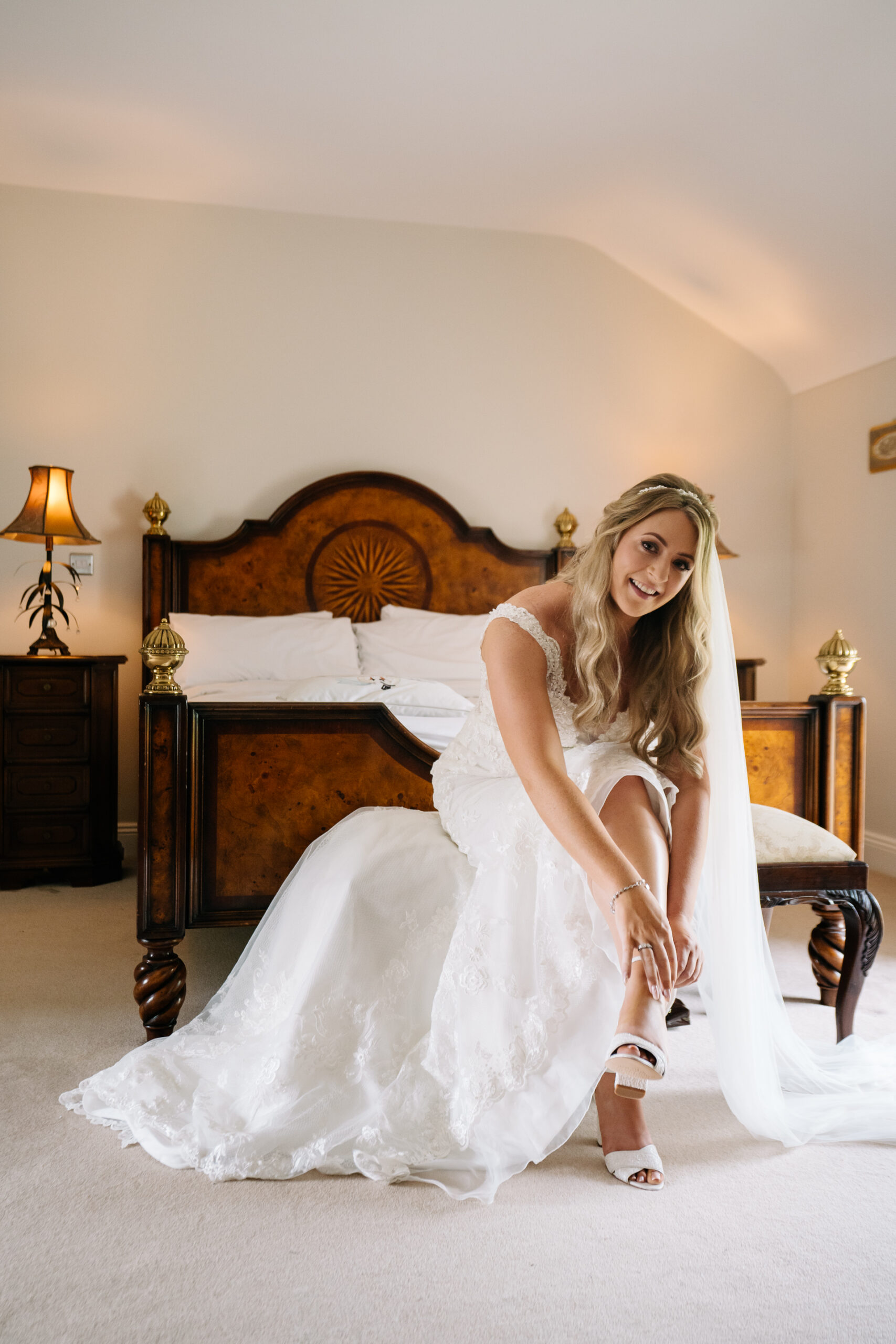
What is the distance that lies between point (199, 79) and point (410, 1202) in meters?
3.44

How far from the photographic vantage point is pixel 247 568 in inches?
162

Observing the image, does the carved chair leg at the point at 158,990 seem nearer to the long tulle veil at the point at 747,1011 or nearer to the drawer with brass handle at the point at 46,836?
the long tulle veil at the point at 747,1011

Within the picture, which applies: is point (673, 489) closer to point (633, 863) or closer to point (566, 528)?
point (633, 863)

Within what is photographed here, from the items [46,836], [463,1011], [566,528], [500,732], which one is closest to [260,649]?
[46,836]

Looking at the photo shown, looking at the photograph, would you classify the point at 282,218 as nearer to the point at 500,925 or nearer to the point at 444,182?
the point at 444,182

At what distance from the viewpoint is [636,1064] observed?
4.40 feet

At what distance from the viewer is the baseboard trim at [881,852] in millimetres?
3986

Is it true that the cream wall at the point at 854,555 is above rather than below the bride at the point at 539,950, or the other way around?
above

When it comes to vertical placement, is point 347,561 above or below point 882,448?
below

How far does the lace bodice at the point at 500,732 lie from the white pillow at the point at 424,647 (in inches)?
69.1

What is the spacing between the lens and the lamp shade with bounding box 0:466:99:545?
368 cm

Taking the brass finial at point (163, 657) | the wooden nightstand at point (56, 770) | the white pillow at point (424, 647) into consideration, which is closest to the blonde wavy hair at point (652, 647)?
the brass finial at point (163, 657)

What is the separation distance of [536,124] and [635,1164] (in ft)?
11.1

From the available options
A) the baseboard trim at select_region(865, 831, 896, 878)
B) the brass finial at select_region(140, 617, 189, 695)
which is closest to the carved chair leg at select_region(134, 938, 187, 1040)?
the brass finial at select_region(140, 617, 189, 695)
